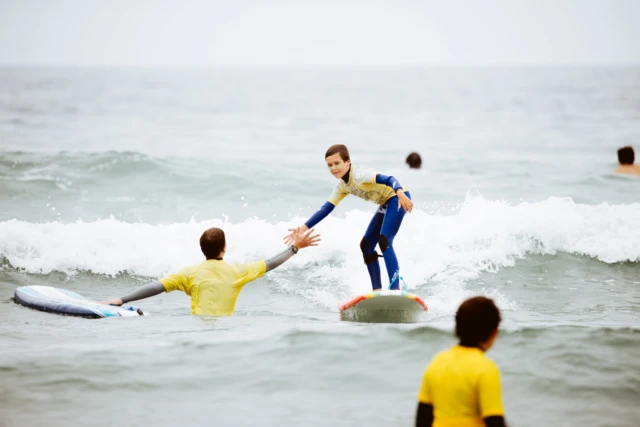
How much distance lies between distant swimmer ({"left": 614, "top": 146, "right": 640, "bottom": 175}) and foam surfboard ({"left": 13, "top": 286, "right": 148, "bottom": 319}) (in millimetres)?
13107

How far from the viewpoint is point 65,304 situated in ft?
24.4

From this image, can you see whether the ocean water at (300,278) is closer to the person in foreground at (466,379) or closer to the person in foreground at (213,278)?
the person in foreground at (213,278)

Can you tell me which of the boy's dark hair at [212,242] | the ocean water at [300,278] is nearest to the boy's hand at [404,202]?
the ocean water at [300,278]

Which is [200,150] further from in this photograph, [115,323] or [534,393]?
[534,393]

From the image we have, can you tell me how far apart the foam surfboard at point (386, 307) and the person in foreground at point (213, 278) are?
0.81 meters

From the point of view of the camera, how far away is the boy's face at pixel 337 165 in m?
7.38

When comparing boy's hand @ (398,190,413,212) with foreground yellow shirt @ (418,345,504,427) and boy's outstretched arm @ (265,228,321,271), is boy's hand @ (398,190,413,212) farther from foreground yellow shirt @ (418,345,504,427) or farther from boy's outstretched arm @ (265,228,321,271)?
foreground yellow shirt @ (418,345,504,427)

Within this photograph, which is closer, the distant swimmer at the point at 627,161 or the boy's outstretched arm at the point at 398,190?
the boy's outstretched arm at the point at 398,190

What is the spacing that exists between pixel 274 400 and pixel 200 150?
793 inches

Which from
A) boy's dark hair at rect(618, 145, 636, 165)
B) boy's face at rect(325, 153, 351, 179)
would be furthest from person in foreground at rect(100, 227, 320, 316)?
boy's dark hair at rect(618, 145, 636, 165)

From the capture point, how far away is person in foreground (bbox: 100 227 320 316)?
6.32m

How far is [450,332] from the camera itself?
6.14m

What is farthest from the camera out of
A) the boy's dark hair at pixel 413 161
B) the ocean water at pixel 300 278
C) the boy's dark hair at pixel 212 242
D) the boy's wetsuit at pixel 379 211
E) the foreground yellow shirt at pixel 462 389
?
the boy's dark hair at pixel 413 161

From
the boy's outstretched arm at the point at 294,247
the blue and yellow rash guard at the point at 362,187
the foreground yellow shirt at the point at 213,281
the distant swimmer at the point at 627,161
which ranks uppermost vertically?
the distant swimmer at the point at 627,161
